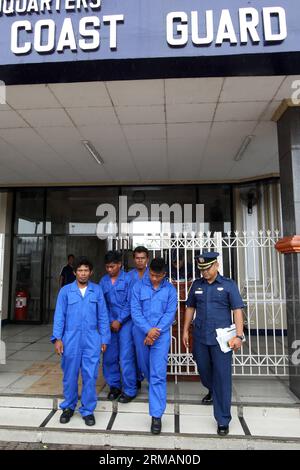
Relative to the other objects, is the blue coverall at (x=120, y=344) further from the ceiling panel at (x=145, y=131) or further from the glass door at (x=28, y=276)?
the glass door at (x=28, y=276)

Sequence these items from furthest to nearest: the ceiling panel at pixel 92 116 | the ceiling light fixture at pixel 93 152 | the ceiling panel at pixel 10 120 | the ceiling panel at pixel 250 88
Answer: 1. the ceiling light fixture at pixel 93 152
2. the ceiling panel at pixel 10 120
3. the ceiling panel at pixel 92 116
4. the ceiling panel at pixel 250 88

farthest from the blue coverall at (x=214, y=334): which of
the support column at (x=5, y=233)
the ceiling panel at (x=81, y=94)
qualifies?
A: the support column at (x=5, y=233)

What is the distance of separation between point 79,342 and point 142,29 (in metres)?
3.12

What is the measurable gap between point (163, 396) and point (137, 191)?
5.88m

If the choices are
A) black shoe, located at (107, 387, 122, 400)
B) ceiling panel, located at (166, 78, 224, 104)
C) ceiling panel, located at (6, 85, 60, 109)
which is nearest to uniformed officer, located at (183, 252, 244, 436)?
black shoe, located at (107, 387, 122, 400)

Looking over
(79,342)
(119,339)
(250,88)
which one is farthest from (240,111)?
(79,342)

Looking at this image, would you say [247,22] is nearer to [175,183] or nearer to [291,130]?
[291,130]

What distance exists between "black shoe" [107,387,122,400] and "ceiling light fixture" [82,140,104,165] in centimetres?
365

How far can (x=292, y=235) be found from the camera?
14.5ft

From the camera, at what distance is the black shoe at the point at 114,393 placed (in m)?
4.14

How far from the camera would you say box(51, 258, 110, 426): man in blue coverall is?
11.8 ft

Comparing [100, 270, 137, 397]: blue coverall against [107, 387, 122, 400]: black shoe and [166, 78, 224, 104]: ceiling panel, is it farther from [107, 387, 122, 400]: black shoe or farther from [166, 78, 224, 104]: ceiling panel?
[166, 78, 224, 104]: ceiling panel

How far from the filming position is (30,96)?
4410 millimetres

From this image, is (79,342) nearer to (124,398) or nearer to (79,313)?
(79,313)
